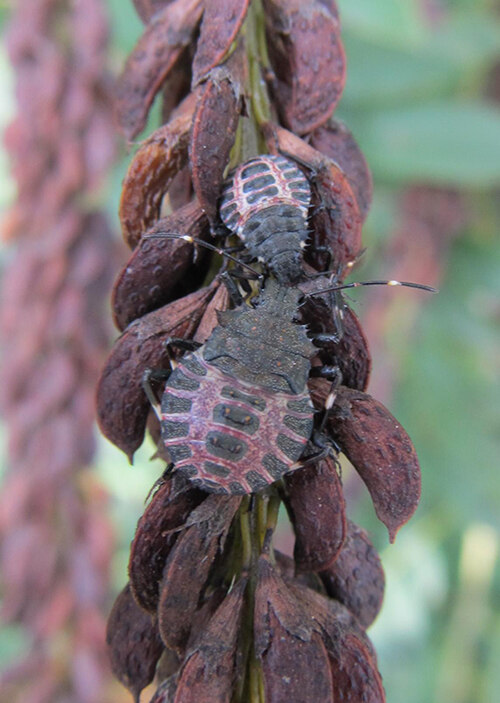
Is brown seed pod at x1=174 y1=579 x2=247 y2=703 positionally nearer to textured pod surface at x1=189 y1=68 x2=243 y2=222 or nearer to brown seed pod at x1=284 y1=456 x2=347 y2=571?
brown seed pod at x1=284 y1=456 x2=347 y2=571

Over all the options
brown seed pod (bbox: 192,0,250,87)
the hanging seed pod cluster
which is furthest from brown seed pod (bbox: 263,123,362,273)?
brown seed pod (bbox: 192,0,250,87)

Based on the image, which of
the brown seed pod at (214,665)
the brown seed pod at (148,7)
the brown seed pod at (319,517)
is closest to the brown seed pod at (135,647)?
the brown seed pod at (214,665)

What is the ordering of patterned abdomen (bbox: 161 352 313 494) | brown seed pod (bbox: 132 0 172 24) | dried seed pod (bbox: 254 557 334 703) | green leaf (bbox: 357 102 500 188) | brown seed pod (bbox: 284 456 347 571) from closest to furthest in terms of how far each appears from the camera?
dried seed pod (bbox: 254 557 334 703), brown seed pod (bbox: 284 456 347 571), patterned abdomen (bbox: 161 352 313 494), brown seed pod (bbox: 132 0 172 24), green leaf (bbox: 357 102 500 188)

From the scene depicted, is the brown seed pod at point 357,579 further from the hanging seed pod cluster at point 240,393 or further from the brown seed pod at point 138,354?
the brown seed pod at point 138,354

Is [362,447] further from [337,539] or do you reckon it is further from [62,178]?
[62,178]

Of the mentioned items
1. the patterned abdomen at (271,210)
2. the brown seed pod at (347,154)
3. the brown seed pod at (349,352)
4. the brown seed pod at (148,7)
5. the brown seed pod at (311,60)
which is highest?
the brown seed pod at (148,7)

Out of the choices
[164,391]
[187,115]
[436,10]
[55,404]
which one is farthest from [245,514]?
[436,10]
